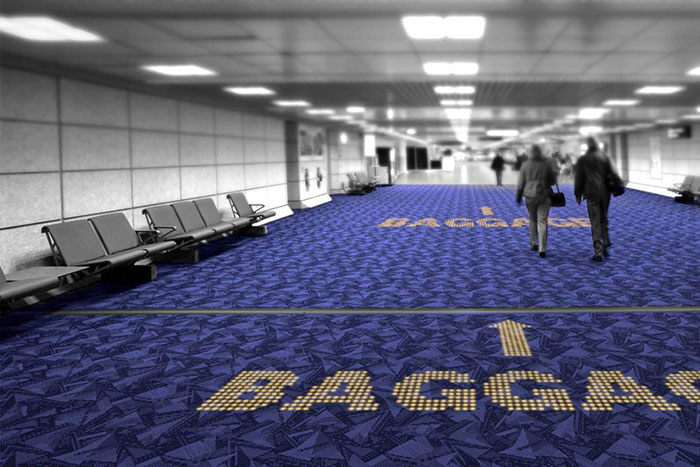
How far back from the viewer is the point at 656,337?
419cm

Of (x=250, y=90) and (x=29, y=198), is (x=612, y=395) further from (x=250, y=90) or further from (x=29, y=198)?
(x=250, y=90)

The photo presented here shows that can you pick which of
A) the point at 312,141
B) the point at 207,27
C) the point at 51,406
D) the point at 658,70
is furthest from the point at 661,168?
the point at 51,406

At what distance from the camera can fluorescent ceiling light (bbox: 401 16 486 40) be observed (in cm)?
506

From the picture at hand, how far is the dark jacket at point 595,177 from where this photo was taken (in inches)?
289

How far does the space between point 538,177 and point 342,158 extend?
55.3ft

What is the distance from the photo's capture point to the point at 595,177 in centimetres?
735

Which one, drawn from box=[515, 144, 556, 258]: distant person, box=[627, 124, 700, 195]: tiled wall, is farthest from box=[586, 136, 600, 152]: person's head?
box=[627, 124, 700, 195]: tiled wall

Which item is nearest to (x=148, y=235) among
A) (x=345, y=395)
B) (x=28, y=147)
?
(x=28, y=147)

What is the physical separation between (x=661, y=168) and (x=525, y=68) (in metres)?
16.9

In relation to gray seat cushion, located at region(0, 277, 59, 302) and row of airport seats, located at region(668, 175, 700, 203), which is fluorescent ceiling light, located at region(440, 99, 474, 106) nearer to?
row of airport seats, located at region(668, 175, 700, 203)

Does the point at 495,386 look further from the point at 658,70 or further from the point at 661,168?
the point at 661,168

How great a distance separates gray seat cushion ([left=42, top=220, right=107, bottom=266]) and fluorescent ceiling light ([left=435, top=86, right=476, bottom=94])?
6096mm

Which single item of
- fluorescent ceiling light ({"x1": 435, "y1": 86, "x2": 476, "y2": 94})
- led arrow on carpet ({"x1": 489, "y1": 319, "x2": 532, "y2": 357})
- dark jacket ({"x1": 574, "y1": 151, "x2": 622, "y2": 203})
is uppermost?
fluorescent ceiling light ({"x1": 435, "y1": 86, "x2": 476, "y2": 94})

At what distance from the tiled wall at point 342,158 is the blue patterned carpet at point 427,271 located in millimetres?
11204
